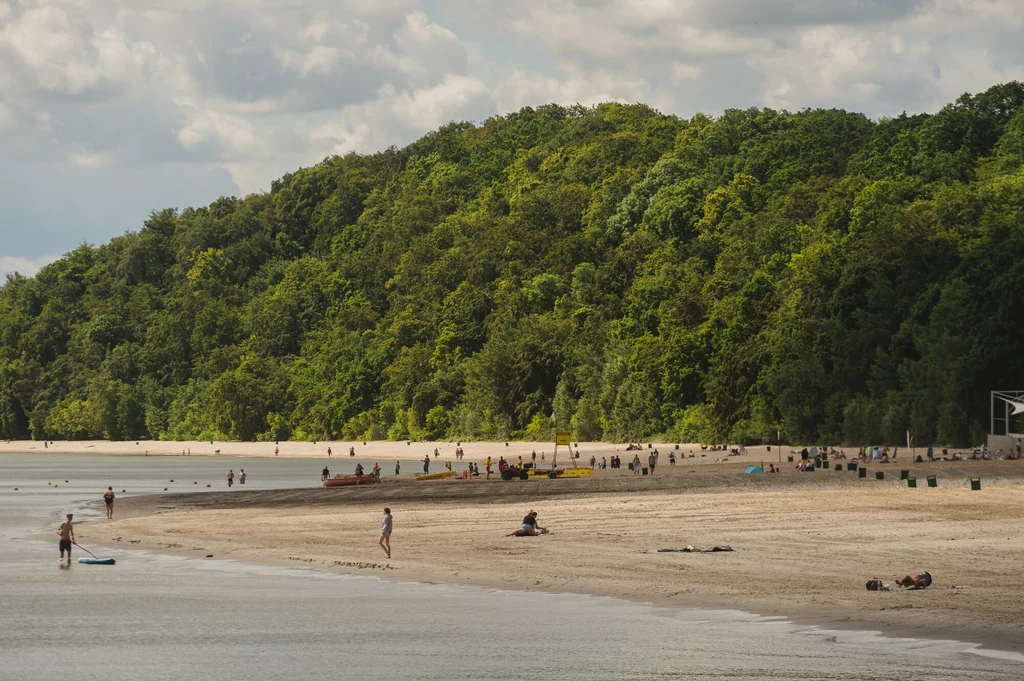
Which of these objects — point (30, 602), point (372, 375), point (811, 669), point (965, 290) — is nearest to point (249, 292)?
point (372, 375)

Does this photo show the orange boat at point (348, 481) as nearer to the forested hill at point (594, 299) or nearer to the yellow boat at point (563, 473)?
the yellow boat at point (563, 473)

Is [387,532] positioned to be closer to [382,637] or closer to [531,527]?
[531,527]

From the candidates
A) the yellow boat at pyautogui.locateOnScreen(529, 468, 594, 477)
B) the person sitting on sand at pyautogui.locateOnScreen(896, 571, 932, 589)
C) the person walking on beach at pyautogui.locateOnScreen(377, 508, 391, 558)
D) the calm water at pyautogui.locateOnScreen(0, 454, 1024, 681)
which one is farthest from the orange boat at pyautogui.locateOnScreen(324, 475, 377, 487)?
→ the person sitting on sand at pyautogui.locateOnScreen(896, 571, 932, 589)

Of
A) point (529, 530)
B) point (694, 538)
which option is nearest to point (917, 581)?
point (694, 538)

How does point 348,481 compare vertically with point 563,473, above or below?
below

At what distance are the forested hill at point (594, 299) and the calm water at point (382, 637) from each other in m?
51.9

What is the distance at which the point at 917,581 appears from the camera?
2627 centimetres

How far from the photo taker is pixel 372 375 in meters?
143

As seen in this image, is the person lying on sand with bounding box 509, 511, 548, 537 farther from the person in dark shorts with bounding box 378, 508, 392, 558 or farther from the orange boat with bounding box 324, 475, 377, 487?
the orange boat with bounding box 324, 475, 377, 487

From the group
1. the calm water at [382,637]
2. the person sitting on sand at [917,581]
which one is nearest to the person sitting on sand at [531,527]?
the calm water at [382,637]

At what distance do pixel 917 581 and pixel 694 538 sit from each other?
9.82 m

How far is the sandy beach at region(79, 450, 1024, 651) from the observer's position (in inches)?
1031

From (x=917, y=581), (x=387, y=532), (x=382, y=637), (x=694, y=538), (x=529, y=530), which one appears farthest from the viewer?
(x=529, y=530)

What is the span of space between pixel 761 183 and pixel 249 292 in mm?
80691
